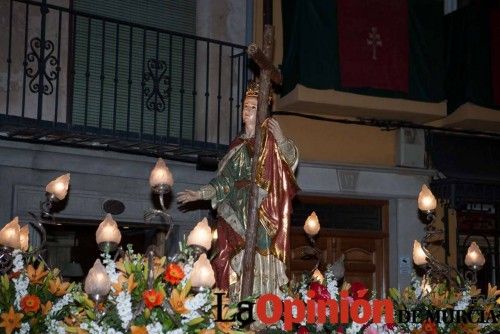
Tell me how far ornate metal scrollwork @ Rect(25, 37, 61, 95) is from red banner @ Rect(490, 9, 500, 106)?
207 inches

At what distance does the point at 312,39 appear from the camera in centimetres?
936

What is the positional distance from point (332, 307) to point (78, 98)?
188 inches

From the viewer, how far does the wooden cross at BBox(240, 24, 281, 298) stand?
466cm

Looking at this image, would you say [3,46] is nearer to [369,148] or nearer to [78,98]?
[78,98]

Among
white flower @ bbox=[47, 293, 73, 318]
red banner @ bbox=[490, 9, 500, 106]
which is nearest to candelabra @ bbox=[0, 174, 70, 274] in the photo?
white flower @ bbox=[47, 293, 73, 318]

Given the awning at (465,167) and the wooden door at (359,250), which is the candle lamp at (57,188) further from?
the awning at (465,167)

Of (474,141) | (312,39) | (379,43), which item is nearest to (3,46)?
(312,39)

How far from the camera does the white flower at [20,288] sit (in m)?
4.82

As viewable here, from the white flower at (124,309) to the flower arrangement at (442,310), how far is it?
2069 millimetres

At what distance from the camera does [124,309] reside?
3.84 m

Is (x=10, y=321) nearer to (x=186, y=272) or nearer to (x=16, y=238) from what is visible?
(x=16, y=238)

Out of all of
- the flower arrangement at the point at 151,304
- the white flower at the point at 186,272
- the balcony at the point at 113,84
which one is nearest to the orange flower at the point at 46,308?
the flower arrangement at the point at 151,304

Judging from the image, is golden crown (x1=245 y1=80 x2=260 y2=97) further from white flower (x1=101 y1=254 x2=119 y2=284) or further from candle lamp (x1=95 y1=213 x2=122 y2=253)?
white flower (x1=101 y1=254 x2=119 y2=284)

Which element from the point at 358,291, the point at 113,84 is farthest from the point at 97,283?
the point at 113,84
